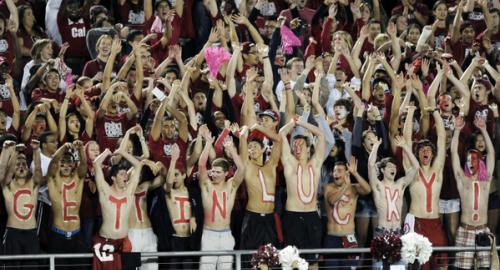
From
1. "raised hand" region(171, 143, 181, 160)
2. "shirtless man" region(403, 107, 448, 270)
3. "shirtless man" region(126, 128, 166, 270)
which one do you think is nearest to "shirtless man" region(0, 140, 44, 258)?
"shirtless man" region(126, 128, 166, 270)

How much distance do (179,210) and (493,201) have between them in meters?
3.71

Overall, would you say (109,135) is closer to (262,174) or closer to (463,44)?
(262,174)

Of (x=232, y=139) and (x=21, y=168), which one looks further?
(x=232, y=139)

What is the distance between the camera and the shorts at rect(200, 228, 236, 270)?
1820 cm

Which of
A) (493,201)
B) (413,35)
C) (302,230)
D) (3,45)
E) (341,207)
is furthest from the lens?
(413,35)

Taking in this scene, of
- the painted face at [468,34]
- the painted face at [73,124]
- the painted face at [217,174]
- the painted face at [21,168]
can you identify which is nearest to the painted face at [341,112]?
the painted face at [217,174]

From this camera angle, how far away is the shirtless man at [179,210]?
18375 millimetres

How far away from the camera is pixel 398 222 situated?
18.8 meters

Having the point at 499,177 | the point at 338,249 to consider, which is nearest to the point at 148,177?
the point at 338,249

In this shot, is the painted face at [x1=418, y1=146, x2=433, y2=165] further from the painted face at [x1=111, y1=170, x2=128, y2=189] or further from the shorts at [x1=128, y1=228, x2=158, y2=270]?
the painted face at [x1=111, y1=170, x2=128, y2=189]

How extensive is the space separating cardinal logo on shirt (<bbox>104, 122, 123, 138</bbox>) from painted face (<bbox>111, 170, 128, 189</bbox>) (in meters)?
1.03

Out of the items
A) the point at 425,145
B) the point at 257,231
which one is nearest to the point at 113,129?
the point at 257,231

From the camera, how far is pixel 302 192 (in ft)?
60.8

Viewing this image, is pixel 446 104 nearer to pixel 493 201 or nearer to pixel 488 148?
pixel 488 148
